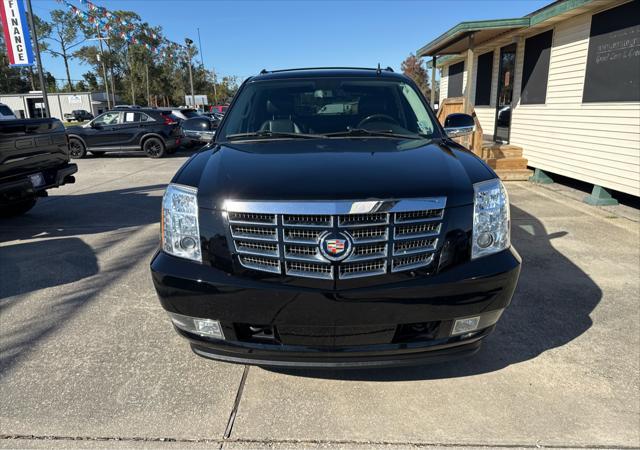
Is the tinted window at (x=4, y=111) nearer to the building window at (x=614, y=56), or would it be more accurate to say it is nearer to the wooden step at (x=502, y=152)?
the wooden step at (x=502, y=152)

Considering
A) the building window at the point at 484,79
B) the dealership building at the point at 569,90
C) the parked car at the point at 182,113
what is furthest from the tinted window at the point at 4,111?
the building window at the point at 484,79

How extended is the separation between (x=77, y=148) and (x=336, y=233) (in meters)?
15.5

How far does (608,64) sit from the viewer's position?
22.4 ft

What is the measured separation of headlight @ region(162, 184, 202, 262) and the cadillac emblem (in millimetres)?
619

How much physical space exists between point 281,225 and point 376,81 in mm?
2114

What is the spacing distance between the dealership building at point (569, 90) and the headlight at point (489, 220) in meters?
5.22

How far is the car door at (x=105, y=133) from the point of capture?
14.6 metres

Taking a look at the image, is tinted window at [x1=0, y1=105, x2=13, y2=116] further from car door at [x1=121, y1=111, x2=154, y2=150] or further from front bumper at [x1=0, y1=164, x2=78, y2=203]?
front bumper at [x1=0, y1=164, x2=78, y2=203]

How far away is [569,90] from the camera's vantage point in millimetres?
7906

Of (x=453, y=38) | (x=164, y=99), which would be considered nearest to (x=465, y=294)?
(x=453, y=38)

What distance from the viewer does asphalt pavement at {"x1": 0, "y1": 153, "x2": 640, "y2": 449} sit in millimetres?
2162

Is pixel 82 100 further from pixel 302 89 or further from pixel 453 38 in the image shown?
pixel 302 89

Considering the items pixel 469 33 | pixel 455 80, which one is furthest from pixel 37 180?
pixel 455 80

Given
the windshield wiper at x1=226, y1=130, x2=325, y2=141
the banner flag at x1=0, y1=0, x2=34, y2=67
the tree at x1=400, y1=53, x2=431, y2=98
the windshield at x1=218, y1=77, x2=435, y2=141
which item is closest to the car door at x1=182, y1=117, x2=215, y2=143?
the windshield at x1=218, y1=77, x2=435, y2=141
